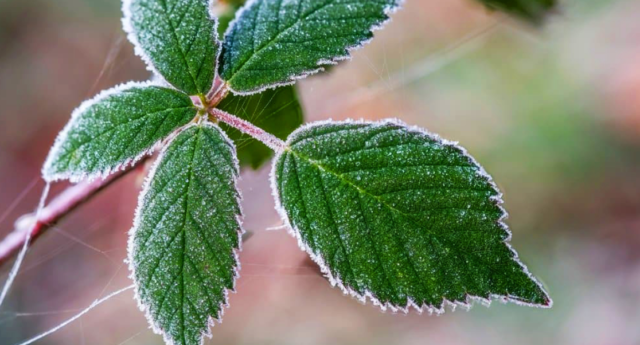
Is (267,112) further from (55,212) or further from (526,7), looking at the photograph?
(526,7)

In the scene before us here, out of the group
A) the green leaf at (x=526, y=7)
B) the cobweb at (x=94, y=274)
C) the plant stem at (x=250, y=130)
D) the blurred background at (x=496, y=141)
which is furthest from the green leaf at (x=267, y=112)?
the blurred background at (x=496, y=141)

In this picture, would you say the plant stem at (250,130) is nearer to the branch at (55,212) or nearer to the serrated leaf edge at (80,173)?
the serrated leaf edge at (80,173)

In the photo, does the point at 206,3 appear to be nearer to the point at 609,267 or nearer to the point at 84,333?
the point at 84,333

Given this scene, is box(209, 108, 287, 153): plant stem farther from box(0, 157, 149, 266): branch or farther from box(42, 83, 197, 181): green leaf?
box(0, 157, 149, 266): branch

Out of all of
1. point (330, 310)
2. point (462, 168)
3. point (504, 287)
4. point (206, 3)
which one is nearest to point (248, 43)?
point (206, 3)

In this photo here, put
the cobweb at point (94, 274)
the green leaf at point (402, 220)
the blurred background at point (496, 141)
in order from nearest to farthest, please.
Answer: the green leaf at point (402, 220) → the cobweb at point (94, 274) → the blurred background at point (496, 141)

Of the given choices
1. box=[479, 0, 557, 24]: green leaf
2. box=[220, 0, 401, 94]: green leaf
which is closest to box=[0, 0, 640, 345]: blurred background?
box=[479, 0, 557, 24]: green leaf

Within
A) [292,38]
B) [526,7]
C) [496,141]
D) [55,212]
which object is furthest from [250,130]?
[496,141]

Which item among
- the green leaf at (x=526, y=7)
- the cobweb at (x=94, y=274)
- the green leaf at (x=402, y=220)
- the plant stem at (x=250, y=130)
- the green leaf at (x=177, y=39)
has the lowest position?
the green leaf at (x=402, y=220)
